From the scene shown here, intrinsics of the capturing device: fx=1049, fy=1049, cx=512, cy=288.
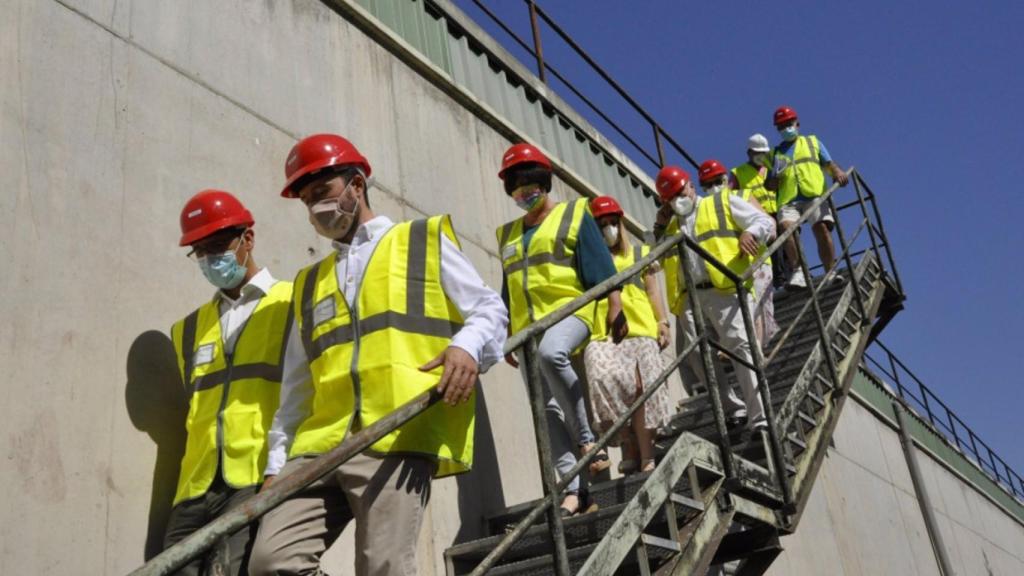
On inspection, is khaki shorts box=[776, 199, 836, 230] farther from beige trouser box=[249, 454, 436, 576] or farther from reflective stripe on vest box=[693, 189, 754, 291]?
beige trouser box=[249, 454, 436, 576]

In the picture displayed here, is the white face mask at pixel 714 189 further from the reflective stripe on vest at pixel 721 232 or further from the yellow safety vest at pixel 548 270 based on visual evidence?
the yellow safety vest at pixel 548 270

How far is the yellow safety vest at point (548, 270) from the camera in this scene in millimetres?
4969

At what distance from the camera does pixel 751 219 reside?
6.32 meters

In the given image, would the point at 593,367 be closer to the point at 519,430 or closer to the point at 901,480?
the point at 519,430

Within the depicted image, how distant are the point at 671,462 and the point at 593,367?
1.04 metres

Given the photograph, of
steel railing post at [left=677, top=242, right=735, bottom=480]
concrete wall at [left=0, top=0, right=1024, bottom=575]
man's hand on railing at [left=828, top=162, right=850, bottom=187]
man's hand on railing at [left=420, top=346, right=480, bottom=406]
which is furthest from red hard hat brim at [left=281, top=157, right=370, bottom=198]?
man's hand on railing at [left=828, top=162, right=850, bottom=187]

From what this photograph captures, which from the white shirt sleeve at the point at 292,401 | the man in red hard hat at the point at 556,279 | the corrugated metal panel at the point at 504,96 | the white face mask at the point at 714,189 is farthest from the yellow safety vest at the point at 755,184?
the white shirt sleeve at the point at 292,401

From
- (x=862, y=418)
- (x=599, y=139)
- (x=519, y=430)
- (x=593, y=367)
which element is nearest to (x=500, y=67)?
(x=599, y=139)

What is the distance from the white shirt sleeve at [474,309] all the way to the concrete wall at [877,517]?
6688 mm

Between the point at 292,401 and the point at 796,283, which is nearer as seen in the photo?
the point at 292,401

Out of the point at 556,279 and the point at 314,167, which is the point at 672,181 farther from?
the point at 314,167

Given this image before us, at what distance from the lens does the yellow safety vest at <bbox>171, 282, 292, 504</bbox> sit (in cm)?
369

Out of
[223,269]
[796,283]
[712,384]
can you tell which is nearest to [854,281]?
[796,283]

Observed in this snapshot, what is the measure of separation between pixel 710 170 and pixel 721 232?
3.10ft
